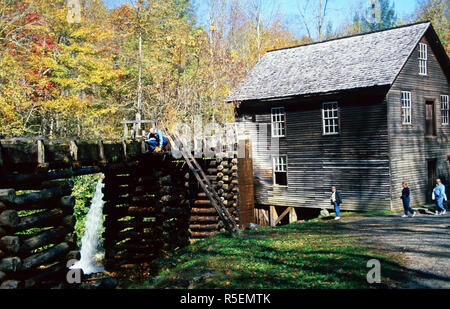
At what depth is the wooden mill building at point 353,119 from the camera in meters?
22.9

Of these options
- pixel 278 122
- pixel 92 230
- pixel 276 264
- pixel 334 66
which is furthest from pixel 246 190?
pixel 276 264

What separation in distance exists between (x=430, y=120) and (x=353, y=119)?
646 centimetres

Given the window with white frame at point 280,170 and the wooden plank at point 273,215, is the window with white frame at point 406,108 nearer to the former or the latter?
the window with white frame at point 280,170

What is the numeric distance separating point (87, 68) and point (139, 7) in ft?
19.1

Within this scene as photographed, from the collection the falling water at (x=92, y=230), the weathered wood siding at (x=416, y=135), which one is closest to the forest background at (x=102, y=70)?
the falling water at (x=92, y=230)

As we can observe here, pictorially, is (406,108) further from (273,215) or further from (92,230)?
(92,230)

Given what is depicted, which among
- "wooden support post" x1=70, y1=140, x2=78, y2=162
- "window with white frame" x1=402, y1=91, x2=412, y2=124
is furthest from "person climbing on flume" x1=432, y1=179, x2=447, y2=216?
"wooden support post" x1=70, y1=140, x2=78, y2=162

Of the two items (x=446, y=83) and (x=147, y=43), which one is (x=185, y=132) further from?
(x=446, y=83)

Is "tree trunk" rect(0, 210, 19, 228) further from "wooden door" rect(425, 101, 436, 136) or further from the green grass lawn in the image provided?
"wooden door" rect(425, 101, 436, 136)

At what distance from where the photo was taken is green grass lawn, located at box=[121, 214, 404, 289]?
10.4 metres

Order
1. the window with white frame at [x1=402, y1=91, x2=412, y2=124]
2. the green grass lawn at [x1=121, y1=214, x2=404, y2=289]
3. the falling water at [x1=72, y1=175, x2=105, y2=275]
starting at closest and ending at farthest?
the green grass lawn at [x1=121, y1=214, x2=404, y2=289], the window with white frame at [x1=402, y1=91, x2=412, y2=124], the falling water at [x1=72, y1=175, x2=105, y2=275]

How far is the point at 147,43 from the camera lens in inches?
1432

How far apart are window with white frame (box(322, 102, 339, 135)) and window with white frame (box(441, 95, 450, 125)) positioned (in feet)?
25.8
